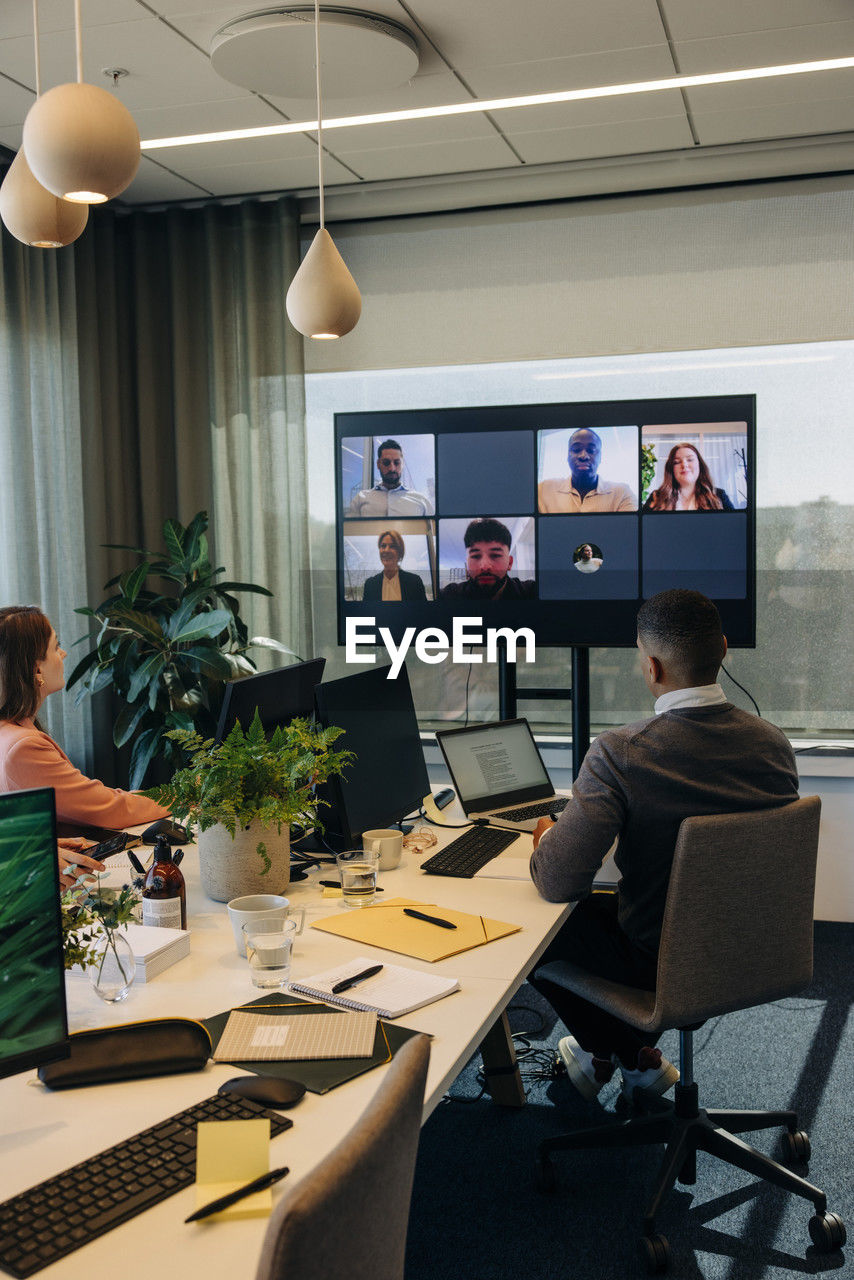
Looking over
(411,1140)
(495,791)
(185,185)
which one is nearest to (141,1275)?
(411,1140)

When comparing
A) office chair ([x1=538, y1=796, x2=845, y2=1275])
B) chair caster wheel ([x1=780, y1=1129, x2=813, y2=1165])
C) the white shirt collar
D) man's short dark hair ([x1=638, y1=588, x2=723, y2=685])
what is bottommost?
chair caster wheel ([x1=780, y1=1129, x2=813, y2=1165])

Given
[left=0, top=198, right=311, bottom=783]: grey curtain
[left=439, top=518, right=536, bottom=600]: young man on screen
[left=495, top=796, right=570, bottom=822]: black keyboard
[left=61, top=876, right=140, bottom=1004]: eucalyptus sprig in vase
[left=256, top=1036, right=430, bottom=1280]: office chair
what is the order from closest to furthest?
[left=256, top=1036, right=430, bottom=1280]: office chair, [left=61, top=876, right=140, bottom=1004]: eucalyptus sprig in vase, [left=495, top=796, right=570, bottom=822]: black keyboard, [left=439, top=518, right=536, bottom=600]: young man on screen, [left=0, top=198, right=311, bottom=783]: grey curtain

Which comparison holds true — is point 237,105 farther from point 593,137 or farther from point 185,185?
point 593,137

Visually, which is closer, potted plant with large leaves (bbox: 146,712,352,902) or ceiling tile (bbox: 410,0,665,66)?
potted plant with large leaves (bbox: 146,712,352,902)

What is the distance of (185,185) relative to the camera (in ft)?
14.5

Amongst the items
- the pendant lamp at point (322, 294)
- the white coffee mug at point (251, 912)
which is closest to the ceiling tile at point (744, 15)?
the pendant lamp at point (322, 294)

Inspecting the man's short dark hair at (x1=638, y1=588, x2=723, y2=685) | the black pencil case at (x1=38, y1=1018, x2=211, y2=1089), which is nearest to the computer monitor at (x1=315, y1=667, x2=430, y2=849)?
the man's short dark hair at (x1=638, y1=588, x2=723, y2=685)

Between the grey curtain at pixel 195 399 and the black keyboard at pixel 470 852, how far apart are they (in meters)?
2.18

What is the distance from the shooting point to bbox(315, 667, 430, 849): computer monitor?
2.43 metres

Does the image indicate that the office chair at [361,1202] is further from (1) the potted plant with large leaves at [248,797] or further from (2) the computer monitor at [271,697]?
(2) the computer monitor at [271,697]

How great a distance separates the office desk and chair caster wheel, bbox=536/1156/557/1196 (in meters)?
0.62

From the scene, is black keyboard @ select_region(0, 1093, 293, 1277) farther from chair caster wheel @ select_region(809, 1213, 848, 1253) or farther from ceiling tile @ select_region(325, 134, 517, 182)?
ceiling tile @ select_region(325, 134, 517, 182)

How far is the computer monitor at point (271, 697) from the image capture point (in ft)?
7.84

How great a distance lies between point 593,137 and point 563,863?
2891 millimetres
